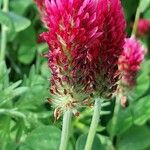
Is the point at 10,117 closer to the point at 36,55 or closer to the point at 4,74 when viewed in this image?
the point at 4,74

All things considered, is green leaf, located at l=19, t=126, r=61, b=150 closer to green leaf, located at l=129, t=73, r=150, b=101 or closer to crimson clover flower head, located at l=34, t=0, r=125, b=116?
crimson clover flower head, located at l=34, t=0, r=125, b=116

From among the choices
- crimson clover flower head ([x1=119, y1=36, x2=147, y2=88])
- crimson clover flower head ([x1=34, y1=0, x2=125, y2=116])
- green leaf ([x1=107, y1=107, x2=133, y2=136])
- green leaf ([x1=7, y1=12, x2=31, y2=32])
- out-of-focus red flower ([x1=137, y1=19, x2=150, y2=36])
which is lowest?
crimson clover flower head ([x1=34, y1=0, x2=125, y2=116])

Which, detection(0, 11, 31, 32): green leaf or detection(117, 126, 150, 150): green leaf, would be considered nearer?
detection(0, 11, 31, 32): green leaf

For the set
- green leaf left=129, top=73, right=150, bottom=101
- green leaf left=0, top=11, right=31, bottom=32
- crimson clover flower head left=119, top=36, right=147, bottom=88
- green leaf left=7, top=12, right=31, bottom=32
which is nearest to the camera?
green leaf left=0, top=11, right=31, bottom=32

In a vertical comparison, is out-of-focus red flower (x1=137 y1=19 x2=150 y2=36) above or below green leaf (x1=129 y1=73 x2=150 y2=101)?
above

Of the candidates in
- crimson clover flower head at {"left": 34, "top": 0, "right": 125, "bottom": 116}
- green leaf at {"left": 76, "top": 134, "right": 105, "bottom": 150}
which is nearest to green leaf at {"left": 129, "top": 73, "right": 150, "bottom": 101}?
green leaf at {"left": 76, "top": 134, "right": 105, "bottom": 150}

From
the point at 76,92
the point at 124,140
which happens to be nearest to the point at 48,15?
the point at 76,92

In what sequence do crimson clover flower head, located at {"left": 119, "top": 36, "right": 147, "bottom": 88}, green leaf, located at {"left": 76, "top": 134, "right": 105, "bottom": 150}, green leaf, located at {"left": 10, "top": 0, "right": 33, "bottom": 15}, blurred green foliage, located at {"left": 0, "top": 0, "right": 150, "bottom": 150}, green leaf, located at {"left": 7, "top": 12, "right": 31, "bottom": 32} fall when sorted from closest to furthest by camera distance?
green leaf, located at {"left": 76, "top": 134, "right": 105, "bottom": 150}, blurred green foliage, located at {"left": 0, "top": 0, "right": 150, "bottom": 150}, crimson clover flower head, located at {"left": 119, "top": 36, "right": 147, "bottom": 88}, green leaf, located at {"left": 7, "top": 12, "right": 31, "bottom": 32}, green leaf, located at {"left": 10, "top": 0, "right": 33, "bottom": 15}

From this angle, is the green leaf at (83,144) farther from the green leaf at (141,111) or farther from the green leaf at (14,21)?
the green leaf at (141,111)
